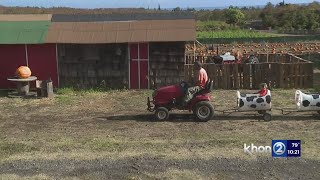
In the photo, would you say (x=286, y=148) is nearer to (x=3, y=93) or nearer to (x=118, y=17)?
(x=3, y=93)

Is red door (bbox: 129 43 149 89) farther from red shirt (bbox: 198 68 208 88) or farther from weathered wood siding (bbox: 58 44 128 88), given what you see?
red shirt (bbox: 198 68 208 88)

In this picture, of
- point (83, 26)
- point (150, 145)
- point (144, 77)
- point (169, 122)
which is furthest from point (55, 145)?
point (83, 26)

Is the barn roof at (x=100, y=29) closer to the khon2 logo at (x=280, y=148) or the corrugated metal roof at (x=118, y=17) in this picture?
the corrugated metal roof at (x=118, y=17)

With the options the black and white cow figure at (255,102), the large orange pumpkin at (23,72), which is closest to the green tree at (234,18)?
the large orange pumpkin at (23,72)

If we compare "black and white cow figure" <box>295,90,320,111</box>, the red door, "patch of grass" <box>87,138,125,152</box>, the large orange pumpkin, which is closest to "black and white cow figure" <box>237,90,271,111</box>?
"black and white cow figure" <box>295,90,320,111</box>

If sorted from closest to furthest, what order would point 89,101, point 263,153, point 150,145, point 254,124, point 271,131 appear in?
point 263,153, point 150,145, point 271,131, point 254,124, point 89,101

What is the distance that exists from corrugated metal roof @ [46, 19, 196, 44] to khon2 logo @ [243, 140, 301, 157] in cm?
858

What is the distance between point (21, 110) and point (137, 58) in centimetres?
559

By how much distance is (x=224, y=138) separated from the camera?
11258mm

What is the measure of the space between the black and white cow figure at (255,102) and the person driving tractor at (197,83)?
1.24 metres

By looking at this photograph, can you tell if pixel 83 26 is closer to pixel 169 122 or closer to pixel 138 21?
pixel 138 21

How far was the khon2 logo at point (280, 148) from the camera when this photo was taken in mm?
9875

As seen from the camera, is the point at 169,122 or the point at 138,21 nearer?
the point at 169,122

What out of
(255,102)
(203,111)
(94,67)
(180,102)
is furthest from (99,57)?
(255,102)
